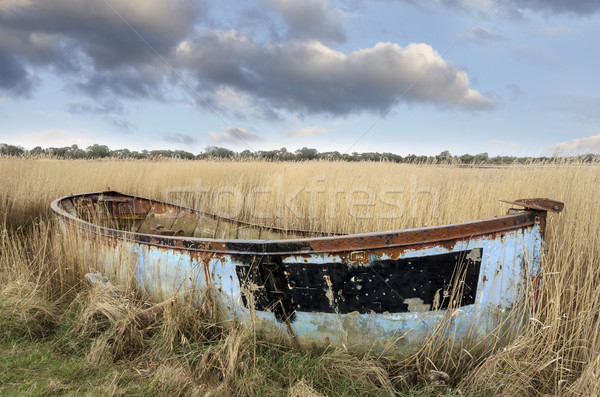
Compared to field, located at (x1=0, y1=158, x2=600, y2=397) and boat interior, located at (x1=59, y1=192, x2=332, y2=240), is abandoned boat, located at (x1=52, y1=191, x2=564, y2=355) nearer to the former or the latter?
field, located at (x1=0, y1=158, x2=600, y2=397)

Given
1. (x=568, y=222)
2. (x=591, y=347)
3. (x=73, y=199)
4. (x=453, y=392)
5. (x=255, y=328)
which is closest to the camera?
(x=453, y=392)

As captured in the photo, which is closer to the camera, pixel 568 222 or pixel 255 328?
pixel 255 328

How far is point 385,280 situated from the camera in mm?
2490

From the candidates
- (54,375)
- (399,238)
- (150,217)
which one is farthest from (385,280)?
(150,217)

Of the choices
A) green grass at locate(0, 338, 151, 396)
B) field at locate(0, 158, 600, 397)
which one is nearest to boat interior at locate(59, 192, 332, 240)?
field at locate(0, 158, 600, 397)

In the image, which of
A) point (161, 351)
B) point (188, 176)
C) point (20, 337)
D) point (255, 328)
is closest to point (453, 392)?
point (255, 328)

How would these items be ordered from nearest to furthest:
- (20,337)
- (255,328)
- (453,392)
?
(453,392), (255,328), (20,337)

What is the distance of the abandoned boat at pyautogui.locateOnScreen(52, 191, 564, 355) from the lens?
2438mm

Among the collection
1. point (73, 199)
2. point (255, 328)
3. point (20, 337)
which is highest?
point (73, 199)

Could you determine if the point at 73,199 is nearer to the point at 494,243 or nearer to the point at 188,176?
the point at 188,176

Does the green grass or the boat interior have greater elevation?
the boat interior

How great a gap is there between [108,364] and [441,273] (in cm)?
243

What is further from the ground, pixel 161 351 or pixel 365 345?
pixel 365 345

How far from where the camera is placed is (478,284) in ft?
8.18
